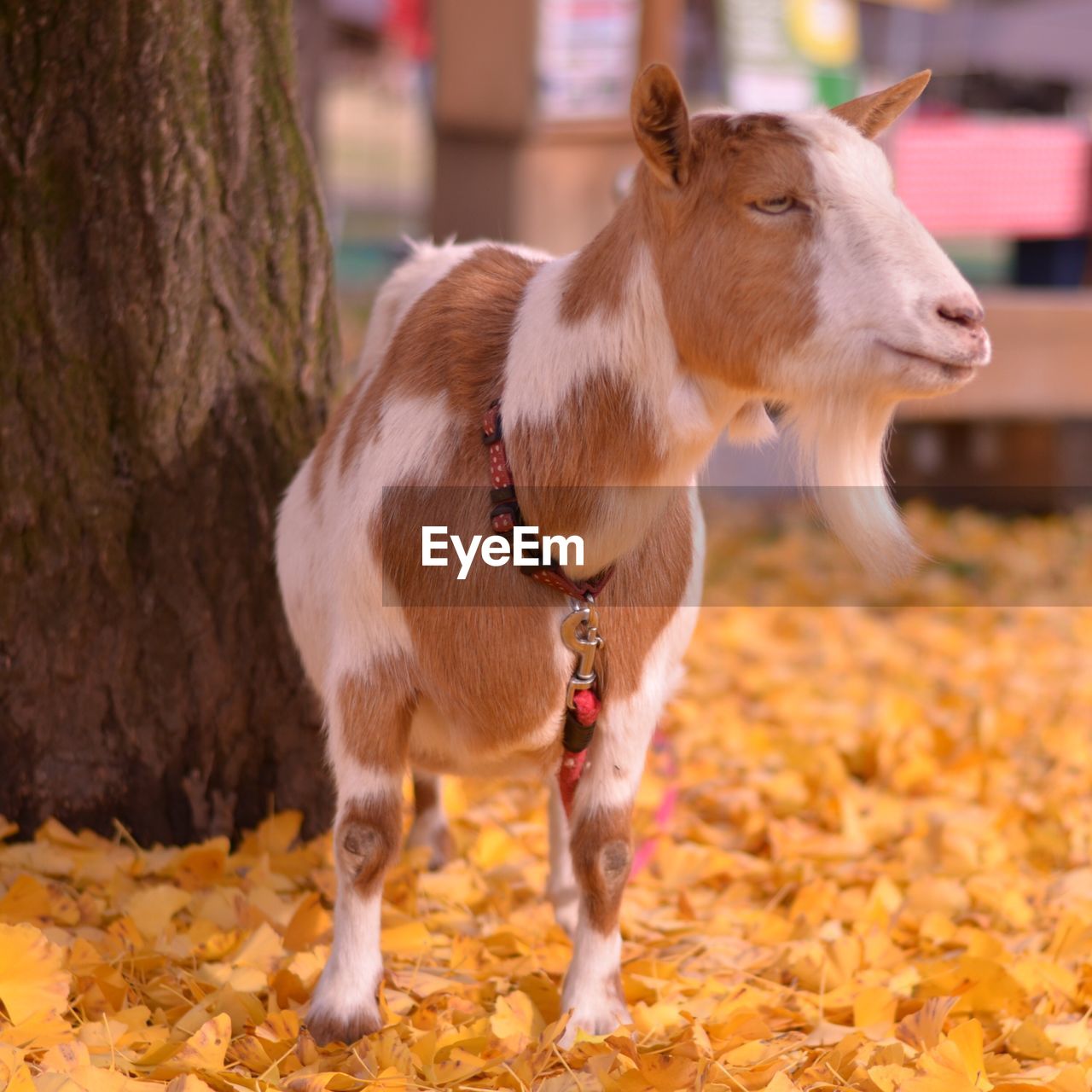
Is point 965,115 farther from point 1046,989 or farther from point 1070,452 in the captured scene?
point 1046,989

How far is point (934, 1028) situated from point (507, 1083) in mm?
796

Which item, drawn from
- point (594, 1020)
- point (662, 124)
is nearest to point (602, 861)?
point (594, 1020)

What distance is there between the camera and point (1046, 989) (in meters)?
2.87

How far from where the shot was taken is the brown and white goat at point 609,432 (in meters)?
2.22

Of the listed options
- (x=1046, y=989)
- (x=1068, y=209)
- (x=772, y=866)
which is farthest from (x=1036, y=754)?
(x=1068, y=209)

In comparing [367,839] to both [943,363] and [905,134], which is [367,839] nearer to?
[943,363]

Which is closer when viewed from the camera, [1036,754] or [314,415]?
[314,415]

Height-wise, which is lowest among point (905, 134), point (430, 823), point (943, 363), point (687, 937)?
point (687, 937)

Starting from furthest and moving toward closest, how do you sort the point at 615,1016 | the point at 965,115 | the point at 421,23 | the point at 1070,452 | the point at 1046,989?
the point at 421,23 → the point at 965,115 → the point at 1070,452 → the point at 1046,989 → the point at 615,1016

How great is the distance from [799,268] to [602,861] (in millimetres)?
1148

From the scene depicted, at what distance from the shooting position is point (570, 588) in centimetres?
244

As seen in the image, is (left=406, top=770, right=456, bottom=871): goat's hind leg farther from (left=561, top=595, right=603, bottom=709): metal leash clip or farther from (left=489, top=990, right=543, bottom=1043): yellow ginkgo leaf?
(left=561, top=595, right=603, bottom=709): metal leash clip

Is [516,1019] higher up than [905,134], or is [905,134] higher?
[905,134]
